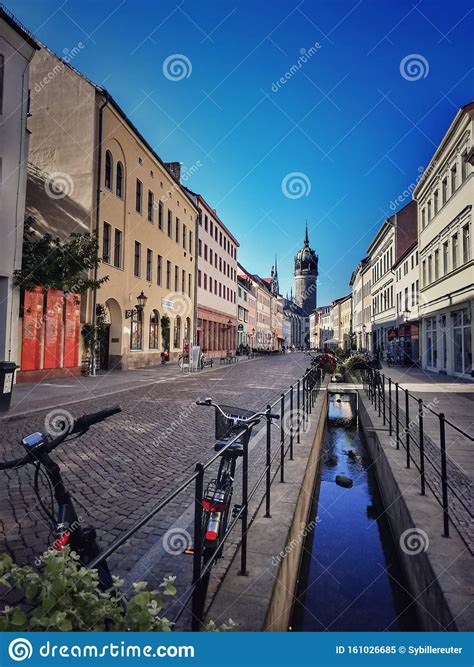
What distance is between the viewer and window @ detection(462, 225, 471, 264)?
17.5 metres

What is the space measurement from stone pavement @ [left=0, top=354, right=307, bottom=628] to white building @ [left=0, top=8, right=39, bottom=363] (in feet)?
13.4

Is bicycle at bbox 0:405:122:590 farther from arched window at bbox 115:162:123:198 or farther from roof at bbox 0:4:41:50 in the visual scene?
arched window at bbox 115:162:123:198

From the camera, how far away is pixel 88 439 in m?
7.26

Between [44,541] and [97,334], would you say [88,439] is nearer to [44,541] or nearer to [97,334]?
[44,541]

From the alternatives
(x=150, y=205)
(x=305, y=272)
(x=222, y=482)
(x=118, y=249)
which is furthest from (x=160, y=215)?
(x=305, y=272)

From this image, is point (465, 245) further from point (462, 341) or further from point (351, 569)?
point (351, 569)

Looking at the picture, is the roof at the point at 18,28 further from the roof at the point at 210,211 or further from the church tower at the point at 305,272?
the church tower at the point at 305,272

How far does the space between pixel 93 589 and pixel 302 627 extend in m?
2.86

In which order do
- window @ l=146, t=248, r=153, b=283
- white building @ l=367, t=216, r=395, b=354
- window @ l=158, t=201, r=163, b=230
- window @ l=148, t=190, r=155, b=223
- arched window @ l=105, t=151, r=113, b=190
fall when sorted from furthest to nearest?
white building @ l=367, t=216, r=395, b=354
window @ l=158, t=201, r=163, b=230
window @ l=148, t=190, r=155, b=223
window @ l=146, t=248, r=153, b=283
arched window @ l=105, t=151, r=113, b=190

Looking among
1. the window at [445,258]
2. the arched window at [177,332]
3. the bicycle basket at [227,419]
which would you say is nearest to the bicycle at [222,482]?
the bicycle basket at [227,419]

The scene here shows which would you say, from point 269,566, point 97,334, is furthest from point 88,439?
point 97,334

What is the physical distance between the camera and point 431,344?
24.2 meters

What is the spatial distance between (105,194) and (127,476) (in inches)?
727

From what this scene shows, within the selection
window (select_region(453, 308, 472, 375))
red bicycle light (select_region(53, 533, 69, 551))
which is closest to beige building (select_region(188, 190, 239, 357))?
window (select_region(453, 308, 472, 375))
